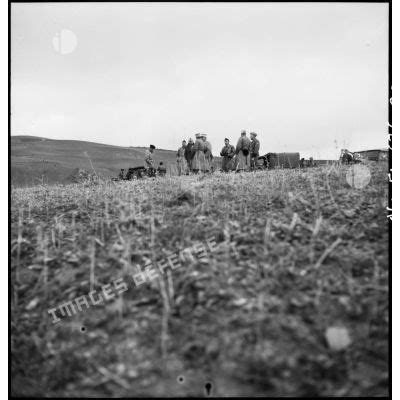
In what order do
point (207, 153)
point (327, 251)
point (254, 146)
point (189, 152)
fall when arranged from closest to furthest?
point (327, 251) → point (254, 146) → point (207, 153) → point (189, 152)

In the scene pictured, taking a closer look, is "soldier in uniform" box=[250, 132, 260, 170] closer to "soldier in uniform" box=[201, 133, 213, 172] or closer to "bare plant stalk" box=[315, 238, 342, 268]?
"soldier in uniform" box=[201, 133, 213, 172]

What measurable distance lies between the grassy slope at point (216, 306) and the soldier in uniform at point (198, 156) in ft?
37.3

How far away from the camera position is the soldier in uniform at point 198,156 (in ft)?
55.4

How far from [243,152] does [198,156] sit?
210 centimetres

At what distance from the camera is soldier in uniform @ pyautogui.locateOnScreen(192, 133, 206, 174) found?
1688 cm

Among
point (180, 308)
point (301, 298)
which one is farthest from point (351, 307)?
point (180, 308)

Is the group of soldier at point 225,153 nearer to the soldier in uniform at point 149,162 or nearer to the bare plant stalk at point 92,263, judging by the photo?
the soldier in uniform at point 149,162

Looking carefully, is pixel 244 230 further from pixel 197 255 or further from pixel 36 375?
pixel 36 375

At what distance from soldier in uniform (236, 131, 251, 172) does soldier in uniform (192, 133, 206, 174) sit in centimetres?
164

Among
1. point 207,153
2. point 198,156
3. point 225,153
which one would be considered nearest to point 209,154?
point 207,153

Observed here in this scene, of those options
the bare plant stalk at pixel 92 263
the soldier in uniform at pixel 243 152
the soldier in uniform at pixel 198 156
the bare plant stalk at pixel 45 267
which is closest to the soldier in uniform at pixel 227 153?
the soldier in uniform at pixel 243 152

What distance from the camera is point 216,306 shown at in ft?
11.1

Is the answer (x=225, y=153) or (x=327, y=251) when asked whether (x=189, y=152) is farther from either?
(x=327, y=251)

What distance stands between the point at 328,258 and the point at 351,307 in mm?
844
